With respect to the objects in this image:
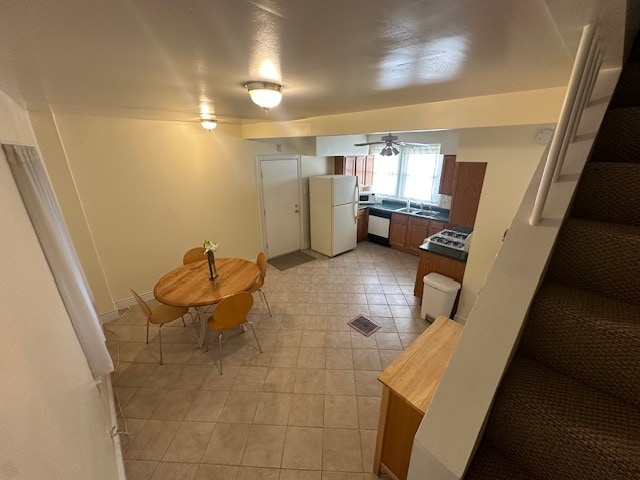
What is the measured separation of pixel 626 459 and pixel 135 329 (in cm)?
399

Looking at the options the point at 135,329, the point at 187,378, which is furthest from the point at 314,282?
the point at 135,329

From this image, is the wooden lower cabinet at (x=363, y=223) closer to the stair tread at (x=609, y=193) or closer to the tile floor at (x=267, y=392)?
the tile floor at (x=267, y=392)

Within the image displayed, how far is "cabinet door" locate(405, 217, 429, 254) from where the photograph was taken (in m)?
4.90

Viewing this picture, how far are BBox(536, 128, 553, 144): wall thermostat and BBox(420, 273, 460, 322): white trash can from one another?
1.63 metres

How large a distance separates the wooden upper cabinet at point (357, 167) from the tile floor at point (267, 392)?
9.72 ft

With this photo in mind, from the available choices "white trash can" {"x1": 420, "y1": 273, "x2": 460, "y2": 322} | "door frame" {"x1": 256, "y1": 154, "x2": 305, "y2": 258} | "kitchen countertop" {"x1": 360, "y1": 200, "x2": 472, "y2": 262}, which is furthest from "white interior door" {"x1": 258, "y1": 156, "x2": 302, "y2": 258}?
"white trash can" {"x1": 420, "y1": 273, "x2": 460, "y2": 322}

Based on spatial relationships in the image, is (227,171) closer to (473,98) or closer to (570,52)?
(473,98)

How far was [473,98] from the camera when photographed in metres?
1.97

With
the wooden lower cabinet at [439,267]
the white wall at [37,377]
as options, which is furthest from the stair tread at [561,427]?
the wooden lower cabinet at [439,267]

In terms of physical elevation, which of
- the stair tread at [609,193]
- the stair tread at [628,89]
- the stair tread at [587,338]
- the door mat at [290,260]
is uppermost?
the stair tread at [628,89]

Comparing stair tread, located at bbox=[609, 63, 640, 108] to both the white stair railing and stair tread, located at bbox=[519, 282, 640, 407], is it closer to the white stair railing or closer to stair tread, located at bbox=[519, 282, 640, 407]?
the white stair railing

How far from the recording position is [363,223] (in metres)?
5.87

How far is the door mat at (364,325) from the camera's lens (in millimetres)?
3056

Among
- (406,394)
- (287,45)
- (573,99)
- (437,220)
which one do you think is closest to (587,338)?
(573,99)
